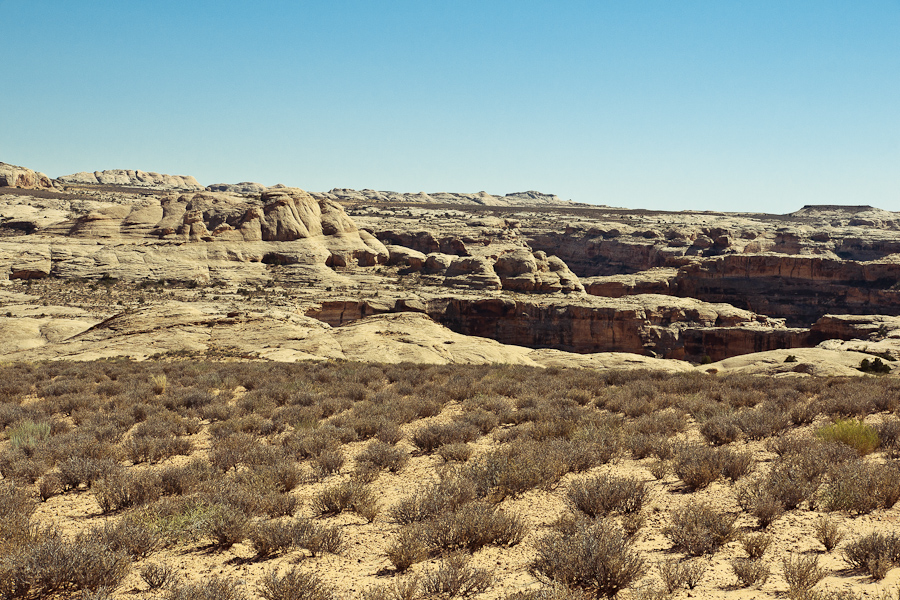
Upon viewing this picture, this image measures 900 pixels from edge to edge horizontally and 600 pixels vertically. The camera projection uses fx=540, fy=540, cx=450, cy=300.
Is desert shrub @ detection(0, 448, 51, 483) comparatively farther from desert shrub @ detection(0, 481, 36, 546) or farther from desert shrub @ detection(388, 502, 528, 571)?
desert shrub @ detection(388, 502, 528, 571)

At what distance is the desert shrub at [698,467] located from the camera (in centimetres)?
834

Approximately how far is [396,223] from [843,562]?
10133cm

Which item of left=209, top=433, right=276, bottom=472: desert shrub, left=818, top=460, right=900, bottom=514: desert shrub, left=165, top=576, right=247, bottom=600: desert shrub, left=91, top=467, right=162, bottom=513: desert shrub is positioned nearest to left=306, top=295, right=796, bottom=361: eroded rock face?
left=209, top=433, right=276, bottom=472: desert shrub

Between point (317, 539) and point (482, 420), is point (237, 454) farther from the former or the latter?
point (482, 420)

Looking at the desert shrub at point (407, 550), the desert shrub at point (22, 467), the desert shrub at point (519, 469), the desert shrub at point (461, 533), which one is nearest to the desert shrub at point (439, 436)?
the desert shrub at point (519, 469)

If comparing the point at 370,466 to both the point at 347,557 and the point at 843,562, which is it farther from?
the point at 843,562

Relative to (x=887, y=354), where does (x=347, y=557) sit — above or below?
above

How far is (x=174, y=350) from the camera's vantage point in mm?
28734

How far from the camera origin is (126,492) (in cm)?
803

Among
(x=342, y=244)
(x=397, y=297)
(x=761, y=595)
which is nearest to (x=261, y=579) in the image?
(x=761, y=595)

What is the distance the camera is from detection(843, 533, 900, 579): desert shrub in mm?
5445

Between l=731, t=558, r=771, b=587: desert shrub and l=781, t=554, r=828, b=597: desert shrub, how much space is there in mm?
195

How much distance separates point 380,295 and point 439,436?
42.1 m

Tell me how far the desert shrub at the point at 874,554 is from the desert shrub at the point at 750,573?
2.94 feet
